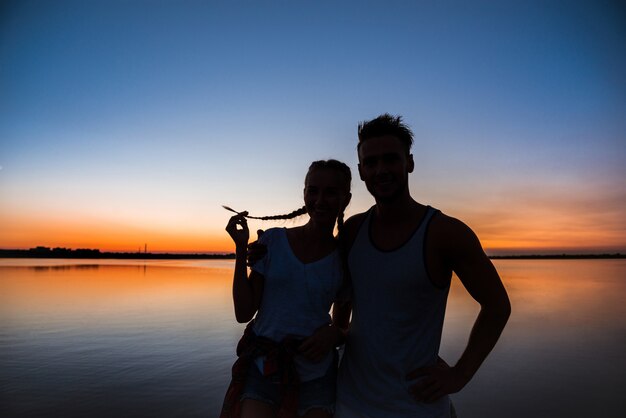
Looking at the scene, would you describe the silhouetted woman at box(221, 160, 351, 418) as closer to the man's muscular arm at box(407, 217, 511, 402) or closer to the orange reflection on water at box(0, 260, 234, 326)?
the man's muscular arm at box(407, 217, 511, 402)

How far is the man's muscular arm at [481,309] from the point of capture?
8.70 ft

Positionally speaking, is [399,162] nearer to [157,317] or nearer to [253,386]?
[253,386]

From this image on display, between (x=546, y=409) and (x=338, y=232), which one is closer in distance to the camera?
(x=338, y=232)

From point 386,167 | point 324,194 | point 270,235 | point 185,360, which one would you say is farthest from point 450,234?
point 185,360

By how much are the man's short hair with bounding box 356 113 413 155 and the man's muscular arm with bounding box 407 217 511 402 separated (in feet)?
2.50

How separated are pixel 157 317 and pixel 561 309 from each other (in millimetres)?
16004

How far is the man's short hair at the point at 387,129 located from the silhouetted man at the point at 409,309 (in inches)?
4.2

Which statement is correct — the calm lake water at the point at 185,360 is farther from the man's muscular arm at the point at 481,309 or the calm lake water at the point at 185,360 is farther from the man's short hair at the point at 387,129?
the man's short hair at the point at 387,129

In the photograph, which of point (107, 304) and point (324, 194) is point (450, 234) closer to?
point (324, 194)

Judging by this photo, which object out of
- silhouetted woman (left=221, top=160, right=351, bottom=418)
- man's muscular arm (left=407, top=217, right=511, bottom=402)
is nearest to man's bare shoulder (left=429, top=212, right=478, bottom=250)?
man's muscular arm (left=407, top=217, right=511, bottom=402)

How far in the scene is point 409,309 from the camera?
272cm

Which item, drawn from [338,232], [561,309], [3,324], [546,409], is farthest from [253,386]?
[561,309]

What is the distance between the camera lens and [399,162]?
2967mm

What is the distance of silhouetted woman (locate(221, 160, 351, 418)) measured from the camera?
2.79 m
